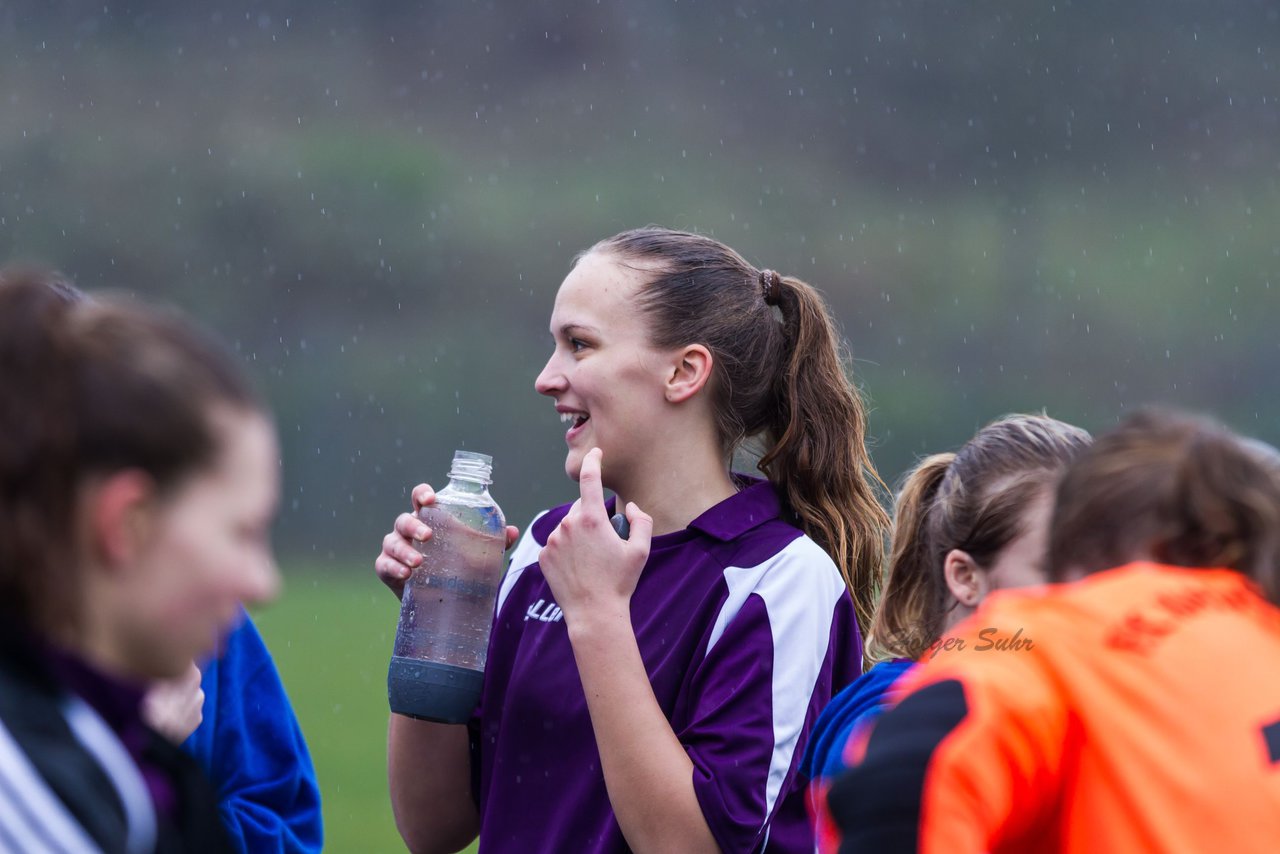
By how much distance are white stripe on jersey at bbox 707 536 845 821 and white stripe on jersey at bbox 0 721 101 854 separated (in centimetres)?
147

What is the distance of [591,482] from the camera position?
2.66 meters

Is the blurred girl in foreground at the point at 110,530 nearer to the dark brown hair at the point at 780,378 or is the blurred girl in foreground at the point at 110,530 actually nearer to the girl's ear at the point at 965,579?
the girl's ear at the point at 965,579

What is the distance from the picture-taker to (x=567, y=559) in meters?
2.63

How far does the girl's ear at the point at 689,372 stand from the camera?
115 inches

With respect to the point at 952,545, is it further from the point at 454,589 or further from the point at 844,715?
the point at 454,589

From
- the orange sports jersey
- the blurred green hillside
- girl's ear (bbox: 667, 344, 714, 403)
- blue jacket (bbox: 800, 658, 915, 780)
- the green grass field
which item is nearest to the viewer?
the orange sports jersey

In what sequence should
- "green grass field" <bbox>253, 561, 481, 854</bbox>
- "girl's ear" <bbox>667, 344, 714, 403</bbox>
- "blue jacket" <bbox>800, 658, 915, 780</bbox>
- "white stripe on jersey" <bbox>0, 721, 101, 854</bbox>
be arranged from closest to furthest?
1. "white stripe on jersey" <bbox>0, 721, 101, 854</bbox>
2. "blue jacket" <bbox>800, 658, 915, 780</bbox>
3. "girl's ear" <bbox>667, 344, 714, 403</bbox>
4. "green grass field" <bbox>253, 561, 481, 854</bbox>

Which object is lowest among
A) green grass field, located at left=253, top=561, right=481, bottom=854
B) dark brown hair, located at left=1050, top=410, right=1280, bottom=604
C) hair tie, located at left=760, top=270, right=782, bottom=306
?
green grass field, located at left=253, top=561, right=481, bottom=854

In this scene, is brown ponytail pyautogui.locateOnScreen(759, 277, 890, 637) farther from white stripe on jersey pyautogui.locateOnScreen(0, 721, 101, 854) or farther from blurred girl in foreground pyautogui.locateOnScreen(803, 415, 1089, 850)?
white stripe on jersey pyautogui.locateOnScreen(0, 721, 101, 854)

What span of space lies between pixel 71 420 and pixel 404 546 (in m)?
1.44

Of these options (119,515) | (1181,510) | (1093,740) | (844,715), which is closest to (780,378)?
(844,715)

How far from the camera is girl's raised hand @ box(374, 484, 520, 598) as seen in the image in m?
2.74

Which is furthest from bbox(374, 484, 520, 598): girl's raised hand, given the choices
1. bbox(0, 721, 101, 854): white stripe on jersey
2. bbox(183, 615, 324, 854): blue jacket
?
bbox(0, 721, 101, 854): white stripe on jersey

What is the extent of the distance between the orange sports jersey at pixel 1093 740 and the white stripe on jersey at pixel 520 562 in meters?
1.52
